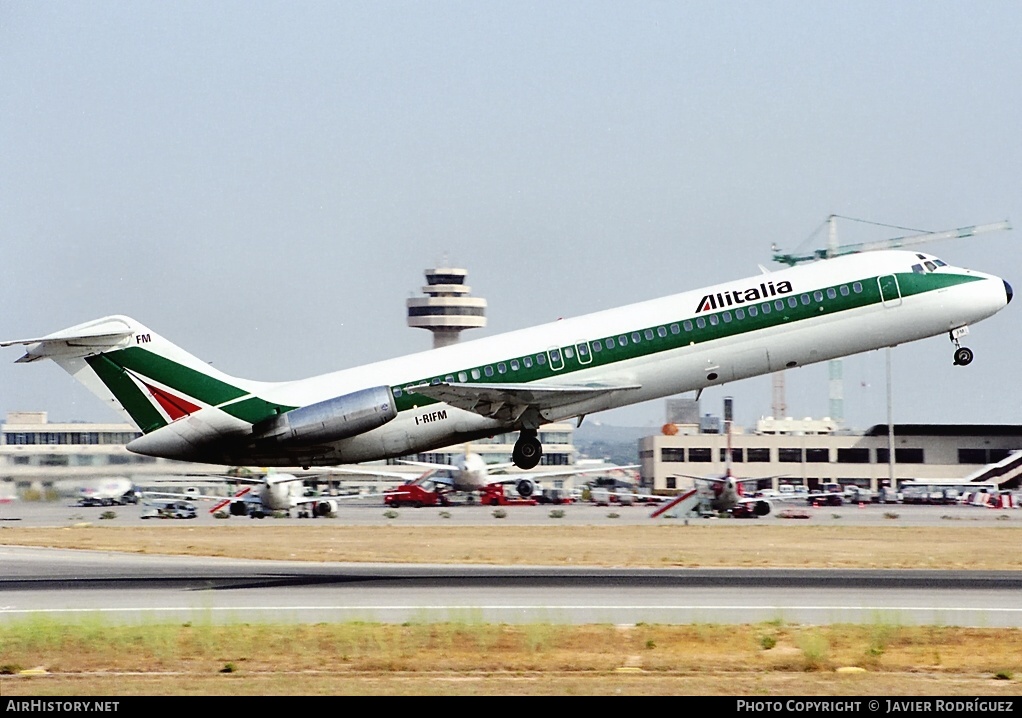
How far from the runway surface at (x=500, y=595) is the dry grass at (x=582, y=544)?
489cm

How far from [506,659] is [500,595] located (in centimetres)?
1190

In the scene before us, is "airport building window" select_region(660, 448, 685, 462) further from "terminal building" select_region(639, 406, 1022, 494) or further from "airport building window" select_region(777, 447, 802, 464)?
"airport building window" select_region(777, 447, 802, 464)

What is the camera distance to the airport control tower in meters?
185

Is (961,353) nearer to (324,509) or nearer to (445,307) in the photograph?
(324,509)

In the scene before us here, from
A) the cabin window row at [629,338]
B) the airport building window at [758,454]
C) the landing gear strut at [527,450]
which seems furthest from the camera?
the airport building window at [758,454]

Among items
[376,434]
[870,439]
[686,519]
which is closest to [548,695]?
[376,434]

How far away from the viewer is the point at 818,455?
155 metres

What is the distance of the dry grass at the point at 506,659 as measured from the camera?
2630 centimetres

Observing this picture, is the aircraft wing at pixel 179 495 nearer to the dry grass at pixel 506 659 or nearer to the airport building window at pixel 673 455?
the airport building window at pixel 673 455

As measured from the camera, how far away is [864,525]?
79.6m

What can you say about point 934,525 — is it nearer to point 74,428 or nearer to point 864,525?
point 864,525

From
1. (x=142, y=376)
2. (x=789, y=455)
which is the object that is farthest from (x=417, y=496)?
(x=789, y=455)

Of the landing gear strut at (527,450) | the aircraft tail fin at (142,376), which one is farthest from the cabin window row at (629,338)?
the aircraft tail fin at (142,376)

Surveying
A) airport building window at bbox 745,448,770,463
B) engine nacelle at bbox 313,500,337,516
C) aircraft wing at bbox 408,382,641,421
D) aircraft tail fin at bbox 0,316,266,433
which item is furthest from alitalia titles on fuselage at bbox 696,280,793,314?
airport building window at bbox 745,448,770,463
